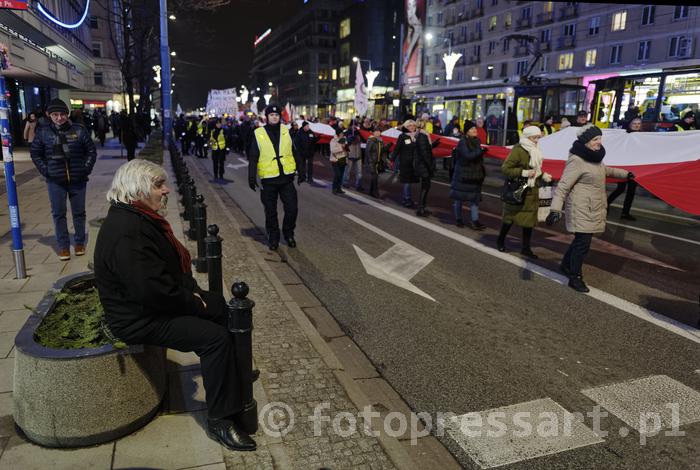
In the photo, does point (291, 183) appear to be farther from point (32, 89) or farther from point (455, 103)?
point (32, 89)

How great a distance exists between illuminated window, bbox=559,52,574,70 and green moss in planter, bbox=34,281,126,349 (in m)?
55.5

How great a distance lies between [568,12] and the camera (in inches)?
2015

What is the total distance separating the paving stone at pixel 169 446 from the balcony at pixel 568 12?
185ft

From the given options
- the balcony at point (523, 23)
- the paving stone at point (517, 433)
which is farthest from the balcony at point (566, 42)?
the paving stone at point (517, 433)

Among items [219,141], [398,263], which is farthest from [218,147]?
[398,263]

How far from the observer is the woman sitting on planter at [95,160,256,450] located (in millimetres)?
2934

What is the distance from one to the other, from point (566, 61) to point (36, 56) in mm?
47029

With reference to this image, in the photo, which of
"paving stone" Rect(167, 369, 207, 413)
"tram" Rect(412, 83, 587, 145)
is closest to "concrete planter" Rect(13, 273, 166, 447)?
"paving stone" Rect(167, 369, 207, 413)

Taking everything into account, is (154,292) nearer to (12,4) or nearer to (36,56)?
(12,4)

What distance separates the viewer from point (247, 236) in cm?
927

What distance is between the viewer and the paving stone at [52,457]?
294cm

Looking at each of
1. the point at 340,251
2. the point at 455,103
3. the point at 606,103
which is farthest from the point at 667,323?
the point at 455,103

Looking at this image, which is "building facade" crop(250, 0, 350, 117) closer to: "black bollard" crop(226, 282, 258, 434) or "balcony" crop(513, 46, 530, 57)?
"balcony" crop(513, 46, 530, 57)

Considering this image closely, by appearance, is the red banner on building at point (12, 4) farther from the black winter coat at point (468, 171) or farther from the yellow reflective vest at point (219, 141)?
the yellow reflective vest at point (219, 141)
